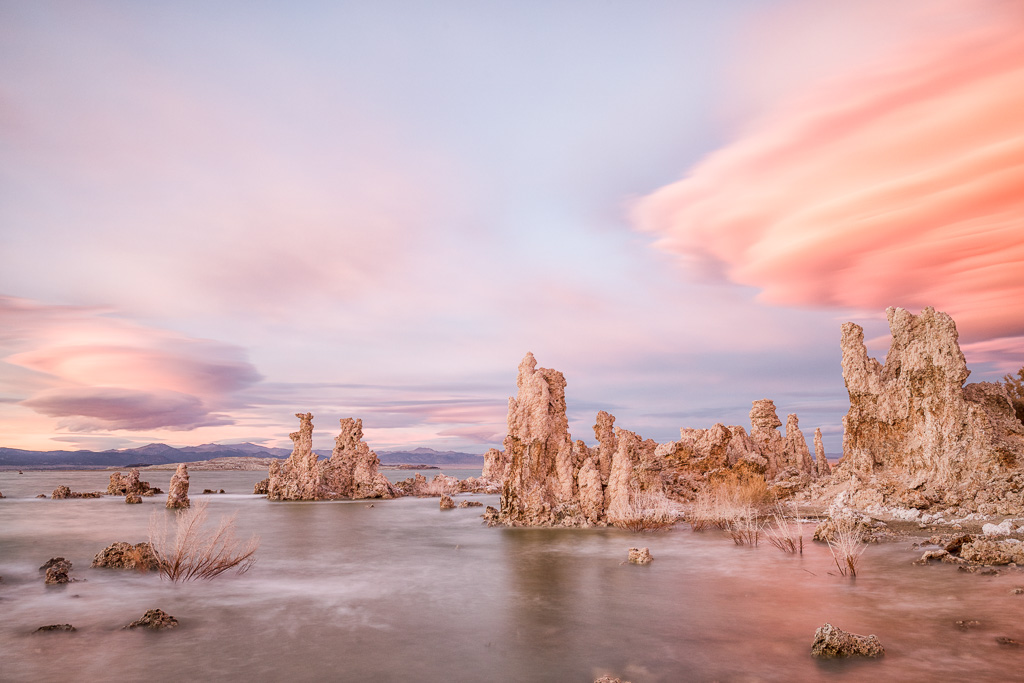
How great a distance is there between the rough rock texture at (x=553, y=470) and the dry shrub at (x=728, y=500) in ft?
8.59

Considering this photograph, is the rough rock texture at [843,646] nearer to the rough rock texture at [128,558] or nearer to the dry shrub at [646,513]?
the rough rock texture at [128,558]

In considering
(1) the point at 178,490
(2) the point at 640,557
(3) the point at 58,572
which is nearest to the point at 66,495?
(1) the point at 178,490

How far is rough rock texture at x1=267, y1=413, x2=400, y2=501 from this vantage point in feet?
165

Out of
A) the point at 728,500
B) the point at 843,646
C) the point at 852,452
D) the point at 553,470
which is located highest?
the point at 852,452

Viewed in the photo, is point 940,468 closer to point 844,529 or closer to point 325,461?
point 844,529

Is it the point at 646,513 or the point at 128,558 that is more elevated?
the point at 128,558

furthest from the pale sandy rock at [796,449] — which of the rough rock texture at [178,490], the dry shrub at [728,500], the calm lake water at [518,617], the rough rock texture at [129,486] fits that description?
the rough rock texture at [129,486]

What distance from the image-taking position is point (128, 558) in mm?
16734

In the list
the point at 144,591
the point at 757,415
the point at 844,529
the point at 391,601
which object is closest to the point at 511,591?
the point at 391,601

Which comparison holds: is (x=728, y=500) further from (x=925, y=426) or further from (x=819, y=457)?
(x=819, y=457)

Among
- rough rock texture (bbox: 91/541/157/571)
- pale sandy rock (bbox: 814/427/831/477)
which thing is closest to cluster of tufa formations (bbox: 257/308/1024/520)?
pale sandy rock (bbox: 814/427/831/477)

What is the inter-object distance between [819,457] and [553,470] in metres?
27.0

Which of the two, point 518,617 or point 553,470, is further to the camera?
point 553,470

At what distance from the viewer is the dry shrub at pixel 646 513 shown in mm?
26547
